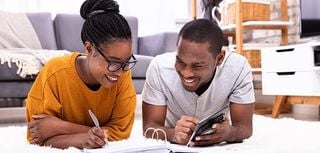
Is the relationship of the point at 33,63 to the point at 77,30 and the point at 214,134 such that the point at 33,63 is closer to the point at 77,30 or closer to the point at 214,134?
the point at 77,30

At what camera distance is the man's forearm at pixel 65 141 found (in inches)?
50.3

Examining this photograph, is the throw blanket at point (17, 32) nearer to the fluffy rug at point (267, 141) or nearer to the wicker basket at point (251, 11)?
the fluffy rug at point (267, 141)

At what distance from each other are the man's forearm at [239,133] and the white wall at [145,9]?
109 inches

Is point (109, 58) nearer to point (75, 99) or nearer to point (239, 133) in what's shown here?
point (75, 99)

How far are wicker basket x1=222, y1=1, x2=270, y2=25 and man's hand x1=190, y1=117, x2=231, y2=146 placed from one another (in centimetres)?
201

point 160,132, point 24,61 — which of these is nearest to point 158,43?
point 24,61

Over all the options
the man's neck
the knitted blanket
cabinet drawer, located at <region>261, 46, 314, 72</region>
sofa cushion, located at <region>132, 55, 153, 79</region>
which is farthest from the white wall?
the man's neck

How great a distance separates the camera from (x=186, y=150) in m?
1.18

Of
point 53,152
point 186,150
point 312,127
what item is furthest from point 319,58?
point 53,152

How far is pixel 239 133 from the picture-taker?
55.2 inches

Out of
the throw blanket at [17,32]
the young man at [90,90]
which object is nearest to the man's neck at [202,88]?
the young man at [90,90]

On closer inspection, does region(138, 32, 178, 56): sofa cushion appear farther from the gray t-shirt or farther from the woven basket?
the gray t-shirt

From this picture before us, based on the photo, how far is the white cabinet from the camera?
257cm

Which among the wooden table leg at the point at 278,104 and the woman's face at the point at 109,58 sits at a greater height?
the woman's face at the point at 109,58
